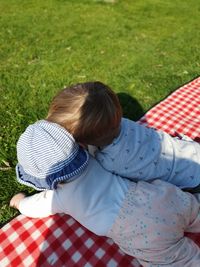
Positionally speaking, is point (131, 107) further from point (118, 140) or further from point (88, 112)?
point (88, 112)

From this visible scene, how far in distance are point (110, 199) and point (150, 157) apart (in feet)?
1.40

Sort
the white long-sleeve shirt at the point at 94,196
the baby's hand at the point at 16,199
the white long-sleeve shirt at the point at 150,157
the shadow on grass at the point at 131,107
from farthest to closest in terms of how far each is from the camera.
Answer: the shadow on grass at the point at 131,107 → the baby's hand at the point at 16,199 → the white long-sleeve shirt at the point at 150,157 → the white long-sleeve shirt at the point at 94,196

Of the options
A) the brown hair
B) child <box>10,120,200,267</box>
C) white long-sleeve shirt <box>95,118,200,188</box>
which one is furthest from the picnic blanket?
the brown hair

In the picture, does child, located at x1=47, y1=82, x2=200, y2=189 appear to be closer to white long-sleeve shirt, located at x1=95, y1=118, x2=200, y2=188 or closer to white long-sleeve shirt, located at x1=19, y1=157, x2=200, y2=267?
white long-sleeve shirt, located at x1=95, y1=118, x2=200, y2=188

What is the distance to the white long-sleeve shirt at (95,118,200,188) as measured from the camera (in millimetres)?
2205

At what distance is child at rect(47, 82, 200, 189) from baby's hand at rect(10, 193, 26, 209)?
2.39ft

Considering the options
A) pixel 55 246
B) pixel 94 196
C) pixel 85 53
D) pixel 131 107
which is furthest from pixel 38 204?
pixel 85 53

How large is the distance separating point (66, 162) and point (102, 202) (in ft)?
1.08

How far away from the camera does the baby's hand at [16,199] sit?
100 inches

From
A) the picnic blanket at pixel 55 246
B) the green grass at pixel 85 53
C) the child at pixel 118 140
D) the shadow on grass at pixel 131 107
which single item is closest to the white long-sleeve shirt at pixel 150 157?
the child at pixel 118 140

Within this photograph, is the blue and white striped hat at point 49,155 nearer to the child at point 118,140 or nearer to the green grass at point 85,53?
the child at point 118,140

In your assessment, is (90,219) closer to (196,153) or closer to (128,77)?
(196,153)

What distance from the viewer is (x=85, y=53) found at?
455 centimetres

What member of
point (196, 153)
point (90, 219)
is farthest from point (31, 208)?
point (196, 153)
